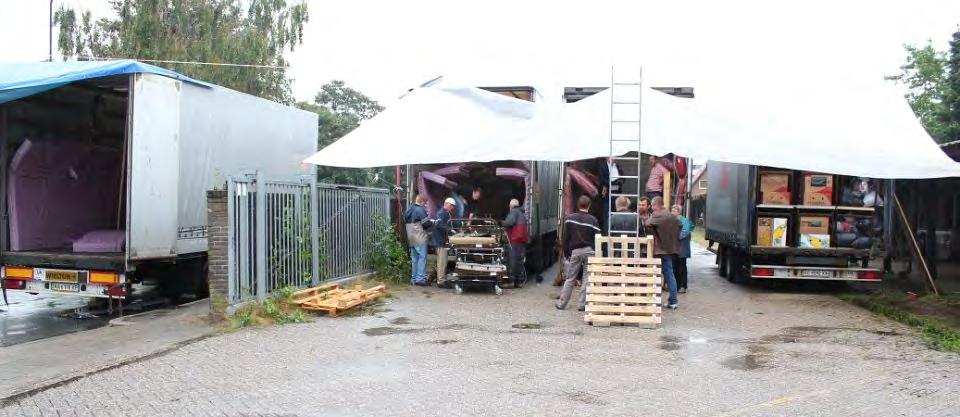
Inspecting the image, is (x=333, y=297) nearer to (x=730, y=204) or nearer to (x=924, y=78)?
(x=730, y=204)

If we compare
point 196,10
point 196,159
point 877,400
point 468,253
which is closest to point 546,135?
point 468,253

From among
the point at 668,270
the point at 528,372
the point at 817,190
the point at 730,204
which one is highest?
the point at 817,190

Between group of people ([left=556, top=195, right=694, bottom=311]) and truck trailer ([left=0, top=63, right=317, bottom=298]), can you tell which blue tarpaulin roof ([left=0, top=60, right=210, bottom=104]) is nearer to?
truck trailer ([left=0, top=63, right=317, bottom=298])

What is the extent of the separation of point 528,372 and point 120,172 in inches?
340

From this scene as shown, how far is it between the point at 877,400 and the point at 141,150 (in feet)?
27.6

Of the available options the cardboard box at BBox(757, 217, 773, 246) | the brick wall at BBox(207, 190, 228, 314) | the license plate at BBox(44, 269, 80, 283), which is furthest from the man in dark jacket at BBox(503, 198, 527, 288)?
the license plate at BBox(44, 269, 80, 283)

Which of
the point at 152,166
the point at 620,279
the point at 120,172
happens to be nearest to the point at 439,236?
the point at 620,279

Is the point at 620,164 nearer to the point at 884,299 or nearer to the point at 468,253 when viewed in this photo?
the point at 468,253

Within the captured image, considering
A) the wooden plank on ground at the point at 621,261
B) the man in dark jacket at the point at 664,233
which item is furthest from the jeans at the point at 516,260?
the wooden plank on ground at the point at 621,261

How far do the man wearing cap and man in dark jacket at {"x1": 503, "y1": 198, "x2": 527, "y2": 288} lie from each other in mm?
987

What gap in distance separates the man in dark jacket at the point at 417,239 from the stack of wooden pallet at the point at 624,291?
12.6 feet

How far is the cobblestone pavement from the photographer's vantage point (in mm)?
5645

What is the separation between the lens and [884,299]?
11695mm

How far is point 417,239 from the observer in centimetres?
1246
